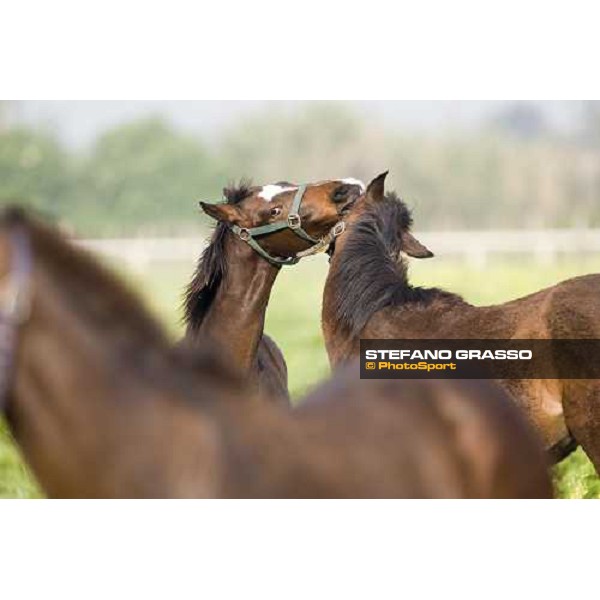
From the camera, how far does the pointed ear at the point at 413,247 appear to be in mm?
5926

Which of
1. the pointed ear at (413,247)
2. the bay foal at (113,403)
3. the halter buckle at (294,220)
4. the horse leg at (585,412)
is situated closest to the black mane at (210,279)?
the halter buckle at (294,220)

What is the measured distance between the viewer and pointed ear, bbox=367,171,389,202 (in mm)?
5793

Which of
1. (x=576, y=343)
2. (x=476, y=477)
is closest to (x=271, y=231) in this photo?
(x=576, y=343)

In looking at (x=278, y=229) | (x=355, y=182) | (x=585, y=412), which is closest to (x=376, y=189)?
(x=355, y=182)

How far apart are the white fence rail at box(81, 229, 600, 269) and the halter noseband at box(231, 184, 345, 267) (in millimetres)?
269

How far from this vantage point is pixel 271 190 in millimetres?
5961

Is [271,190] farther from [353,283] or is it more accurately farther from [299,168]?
[353,283]

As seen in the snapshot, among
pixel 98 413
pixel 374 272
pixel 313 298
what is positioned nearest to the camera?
pixel 98 413

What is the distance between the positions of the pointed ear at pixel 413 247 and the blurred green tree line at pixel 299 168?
131 mm

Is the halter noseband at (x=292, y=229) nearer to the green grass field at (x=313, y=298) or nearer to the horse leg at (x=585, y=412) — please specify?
the green grass field at (x=313, y=298)

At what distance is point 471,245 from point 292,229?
3.07ft

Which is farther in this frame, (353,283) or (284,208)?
(284,208)

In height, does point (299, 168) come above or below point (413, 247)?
above

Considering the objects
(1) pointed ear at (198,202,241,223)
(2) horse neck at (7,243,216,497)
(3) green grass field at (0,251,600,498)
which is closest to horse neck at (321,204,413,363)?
(3) green grass field at (0,251,600,498)
